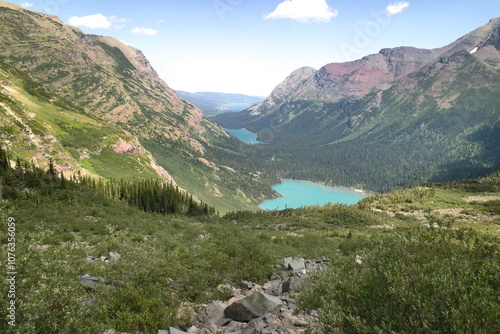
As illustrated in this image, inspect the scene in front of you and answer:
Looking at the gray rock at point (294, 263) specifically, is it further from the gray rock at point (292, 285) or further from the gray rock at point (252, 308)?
the gray rock at point (252, 308)

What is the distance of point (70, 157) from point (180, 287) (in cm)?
10368

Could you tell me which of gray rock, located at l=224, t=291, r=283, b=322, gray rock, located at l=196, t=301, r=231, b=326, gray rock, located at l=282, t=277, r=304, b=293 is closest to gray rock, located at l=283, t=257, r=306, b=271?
gray rock, located at l=282, t=277, r=304, b=293

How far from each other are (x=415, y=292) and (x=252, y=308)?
10.7m

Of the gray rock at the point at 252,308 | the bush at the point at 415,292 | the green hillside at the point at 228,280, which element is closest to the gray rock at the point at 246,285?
the green hillside at the point at 228,280

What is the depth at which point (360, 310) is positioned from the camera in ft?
44.5

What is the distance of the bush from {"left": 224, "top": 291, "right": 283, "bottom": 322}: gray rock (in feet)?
8.98

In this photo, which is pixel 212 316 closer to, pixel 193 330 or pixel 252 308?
pixel 193 330

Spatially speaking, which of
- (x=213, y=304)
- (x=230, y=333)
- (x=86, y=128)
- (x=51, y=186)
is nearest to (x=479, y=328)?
(x=230, y=333)

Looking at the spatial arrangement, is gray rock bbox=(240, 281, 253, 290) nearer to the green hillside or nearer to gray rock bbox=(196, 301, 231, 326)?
the green hillside

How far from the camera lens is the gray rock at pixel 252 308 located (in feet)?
61.0

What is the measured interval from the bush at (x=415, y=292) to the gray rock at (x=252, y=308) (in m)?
2.74

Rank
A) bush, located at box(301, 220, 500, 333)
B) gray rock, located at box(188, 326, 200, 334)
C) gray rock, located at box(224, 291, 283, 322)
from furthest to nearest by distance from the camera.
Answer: gray rock, located at box(224, 291, 283, 322) → gray rock, located at box(188, 326, 200, 334) → bush, located at box(301, 220, 500, 333)

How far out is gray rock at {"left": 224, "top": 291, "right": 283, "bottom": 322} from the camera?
1859cm

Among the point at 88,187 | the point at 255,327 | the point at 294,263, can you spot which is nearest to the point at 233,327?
the point at 255,327
